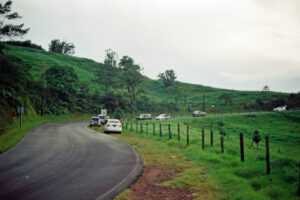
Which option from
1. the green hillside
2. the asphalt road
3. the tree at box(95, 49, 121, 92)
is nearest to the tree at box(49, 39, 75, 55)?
the green hillside

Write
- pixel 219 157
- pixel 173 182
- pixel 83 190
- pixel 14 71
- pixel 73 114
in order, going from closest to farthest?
1. pixel 83 190
2. pixel 173 182
3. pixel 219 157
4. pixel 14 71
5. pixel 73 114

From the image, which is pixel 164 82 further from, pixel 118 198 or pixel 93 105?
pixel 118 198

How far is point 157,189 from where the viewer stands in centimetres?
669

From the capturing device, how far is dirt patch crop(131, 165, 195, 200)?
6066 millimetres

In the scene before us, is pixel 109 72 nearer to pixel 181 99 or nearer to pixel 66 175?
pixel 181 99

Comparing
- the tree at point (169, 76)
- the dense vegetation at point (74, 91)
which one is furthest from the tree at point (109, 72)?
the tree at point (169, 76)

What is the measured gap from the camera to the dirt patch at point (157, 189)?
6.07 m

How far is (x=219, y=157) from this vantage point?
1062 centimetres

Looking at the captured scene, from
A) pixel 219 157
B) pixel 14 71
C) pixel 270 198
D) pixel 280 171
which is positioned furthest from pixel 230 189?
pixel 14 71

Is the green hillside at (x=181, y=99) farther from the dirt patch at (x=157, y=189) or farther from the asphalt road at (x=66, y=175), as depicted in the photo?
the dirt patch at (x=157, y=189)

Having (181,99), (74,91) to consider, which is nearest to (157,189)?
(74,91)

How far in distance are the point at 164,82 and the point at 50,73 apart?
89002 mm

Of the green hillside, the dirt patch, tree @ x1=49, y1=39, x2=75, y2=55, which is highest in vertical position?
tree @ x1=49, y1=39, x2=75, y2=55

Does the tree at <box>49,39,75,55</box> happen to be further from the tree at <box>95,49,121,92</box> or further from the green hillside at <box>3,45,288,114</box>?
the tree at <box>95,49,121,92</box>
